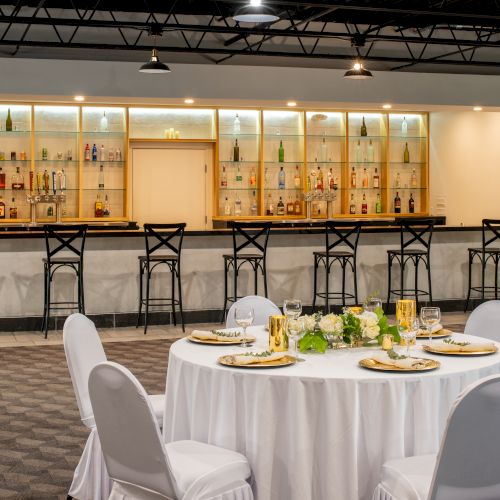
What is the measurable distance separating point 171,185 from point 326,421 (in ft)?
30.9

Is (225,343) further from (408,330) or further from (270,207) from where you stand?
(270,207)

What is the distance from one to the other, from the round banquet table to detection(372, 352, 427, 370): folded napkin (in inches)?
2.8

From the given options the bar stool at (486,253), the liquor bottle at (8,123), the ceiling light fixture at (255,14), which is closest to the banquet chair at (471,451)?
the ceiling light fixture at (255,14)

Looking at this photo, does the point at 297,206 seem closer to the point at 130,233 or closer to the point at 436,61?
the point at 436,61

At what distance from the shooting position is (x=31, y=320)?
29.8 ft

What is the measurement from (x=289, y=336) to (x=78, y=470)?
1214 mm

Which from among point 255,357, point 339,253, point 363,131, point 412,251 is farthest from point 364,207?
point 255,357

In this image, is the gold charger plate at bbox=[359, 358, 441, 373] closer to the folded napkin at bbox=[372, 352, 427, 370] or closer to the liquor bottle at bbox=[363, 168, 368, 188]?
the folded napkin at bbox=[372, 352, 427, 370]

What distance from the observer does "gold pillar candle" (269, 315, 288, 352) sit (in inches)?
150

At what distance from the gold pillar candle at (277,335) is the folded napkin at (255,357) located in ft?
0.42

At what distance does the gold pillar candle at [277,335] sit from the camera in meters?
3.80

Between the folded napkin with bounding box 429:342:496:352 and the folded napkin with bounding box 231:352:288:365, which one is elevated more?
the folded napkin with bounding box 429:342:496:352

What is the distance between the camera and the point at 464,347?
3.79m

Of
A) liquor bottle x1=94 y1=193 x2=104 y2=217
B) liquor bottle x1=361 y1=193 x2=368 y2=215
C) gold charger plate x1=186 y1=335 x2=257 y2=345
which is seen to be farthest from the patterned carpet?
liquor bottle x1=361 y1=193 x2=368 y2=215
